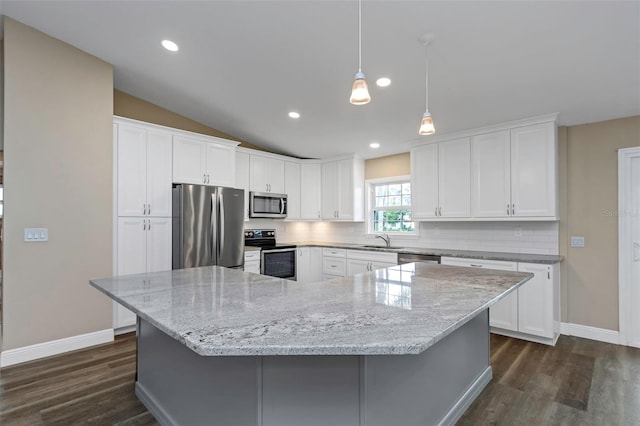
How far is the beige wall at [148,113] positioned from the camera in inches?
155

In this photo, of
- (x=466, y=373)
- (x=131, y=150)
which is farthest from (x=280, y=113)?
(x=466, y=373)

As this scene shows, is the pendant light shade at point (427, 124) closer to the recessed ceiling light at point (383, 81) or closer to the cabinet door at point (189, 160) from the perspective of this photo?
the recessed ceiling light at point (383, 81)

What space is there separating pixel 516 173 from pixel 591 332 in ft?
6.19

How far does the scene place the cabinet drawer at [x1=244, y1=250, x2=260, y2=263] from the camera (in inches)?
175

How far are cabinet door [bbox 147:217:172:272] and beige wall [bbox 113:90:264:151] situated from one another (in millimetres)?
1432

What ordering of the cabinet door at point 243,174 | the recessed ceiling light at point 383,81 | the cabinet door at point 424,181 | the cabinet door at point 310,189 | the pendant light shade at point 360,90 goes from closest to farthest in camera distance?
the pendant light shade at point 360,90 < the recessed ceiling light at point 383,81 < the cabinet door at point 424,181 < the cabinet door at point 243,174 < the cabinet door at point 310,189

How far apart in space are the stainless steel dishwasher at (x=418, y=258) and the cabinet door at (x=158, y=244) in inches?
115

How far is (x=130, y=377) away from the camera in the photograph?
254 cm

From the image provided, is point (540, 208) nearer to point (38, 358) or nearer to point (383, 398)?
point (383, 398)

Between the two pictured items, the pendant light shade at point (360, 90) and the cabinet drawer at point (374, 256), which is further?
the cabinet drawer at point (374, 256)

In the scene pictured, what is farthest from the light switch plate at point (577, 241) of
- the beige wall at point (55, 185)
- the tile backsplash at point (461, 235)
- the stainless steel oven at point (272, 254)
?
the beige wall at point (55, 185)

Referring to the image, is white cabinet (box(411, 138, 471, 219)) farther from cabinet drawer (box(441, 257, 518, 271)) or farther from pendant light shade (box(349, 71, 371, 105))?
pendant light shade (box(349, 71, 371, 105))

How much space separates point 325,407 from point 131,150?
3.51 meters

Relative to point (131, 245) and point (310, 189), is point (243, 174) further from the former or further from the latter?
point (131, 245)
